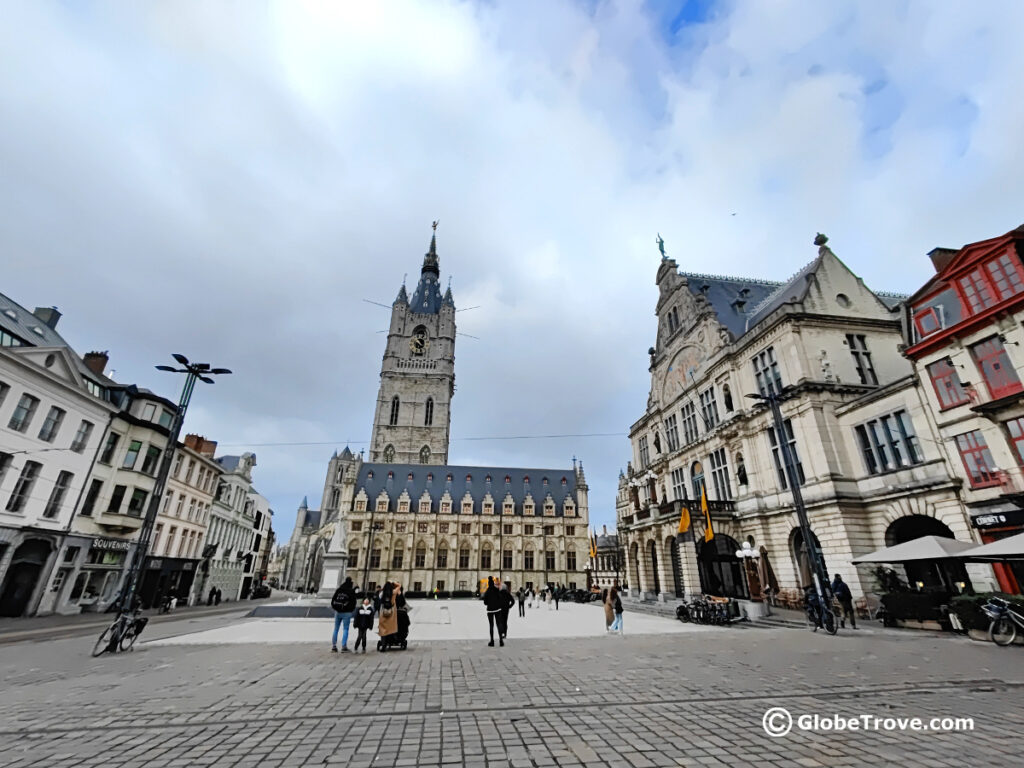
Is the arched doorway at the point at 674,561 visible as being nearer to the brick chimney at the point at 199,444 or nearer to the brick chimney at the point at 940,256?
the brick chimney at the point at 940,256

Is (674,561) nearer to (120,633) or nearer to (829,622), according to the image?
(829,622)

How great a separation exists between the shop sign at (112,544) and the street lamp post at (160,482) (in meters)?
16.8

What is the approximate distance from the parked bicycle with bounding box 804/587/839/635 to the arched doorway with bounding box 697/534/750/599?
1192 cm

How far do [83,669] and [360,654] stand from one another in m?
5.21

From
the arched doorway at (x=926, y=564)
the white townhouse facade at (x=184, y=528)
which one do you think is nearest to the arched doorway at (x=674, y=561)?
the arched doorway at (x=926, y=564)

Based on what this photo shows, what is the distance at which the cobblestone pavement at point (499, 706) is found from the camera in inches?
167

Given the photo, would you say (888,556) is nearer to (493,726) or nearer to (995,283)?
(995,283)

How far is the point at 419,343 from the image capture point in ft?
317

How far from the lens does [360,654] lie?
34.5ft

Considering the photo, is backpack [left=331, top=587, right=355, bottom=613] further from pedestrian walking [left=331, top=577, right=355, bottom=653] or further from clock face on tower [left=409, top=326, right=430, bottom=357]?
clock face on tower [left=409, top=326, right=430, bottom=357]

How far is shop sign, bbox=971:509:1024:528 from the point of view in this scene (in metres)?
14.6

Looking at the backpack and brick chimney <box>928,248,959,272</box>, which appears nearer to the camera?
the backpack

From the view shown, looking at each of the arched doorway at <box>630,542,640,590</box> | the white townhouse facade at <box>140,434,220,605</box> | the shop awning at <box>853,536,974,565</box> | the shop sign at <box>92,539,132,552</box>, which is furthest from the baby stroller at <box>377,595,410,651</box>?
the white townhouse facade at <box>140,434,220,605</box>

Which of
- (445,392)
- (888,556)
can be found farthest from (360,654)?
(445,392)
